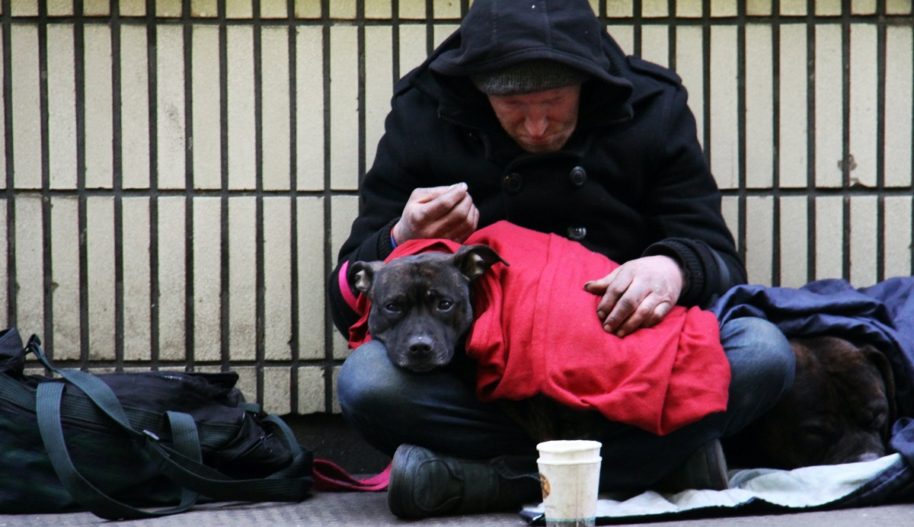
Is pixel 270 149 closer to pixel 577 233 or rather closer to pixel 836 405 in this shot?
pixel 577 233

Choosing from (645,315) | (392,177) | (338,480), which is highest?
(392,177)

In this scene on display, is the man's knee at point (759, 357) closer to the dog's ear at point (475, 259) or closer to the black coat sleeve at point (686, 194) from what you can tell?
the black coat sleeve at point (686, 194)

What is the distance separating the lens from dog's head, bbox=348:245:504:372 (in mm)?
3180

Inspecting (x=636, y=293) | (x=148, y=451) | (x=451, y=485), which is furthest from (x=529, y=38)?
(x=148, y=451)

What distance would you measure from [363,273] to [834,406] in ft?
4.10

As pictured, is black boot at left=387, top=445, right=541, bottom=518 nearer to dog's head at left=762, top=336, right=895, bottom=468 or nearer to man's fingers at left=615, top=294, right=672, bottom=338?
man's fingers at left=615, top=294, right=672, bottom=338

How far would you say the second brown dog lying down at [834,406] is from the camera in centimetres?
334

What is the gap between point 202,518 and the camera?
3238 millimetres

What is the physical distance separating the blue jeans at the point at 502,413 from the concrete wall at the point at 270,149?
2.54ft

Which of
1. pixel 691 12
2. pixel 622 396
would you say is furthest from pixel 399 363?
pixel 691 12

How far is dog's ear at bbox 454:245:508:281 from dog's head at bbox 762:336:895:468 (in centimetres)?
84

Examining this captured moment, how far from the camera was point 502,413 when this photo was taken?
3.29 meters

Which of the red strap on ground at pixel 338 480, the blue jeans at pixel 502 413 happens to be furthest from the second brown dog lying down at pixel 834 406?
the red strap on ground at pixel 338 480

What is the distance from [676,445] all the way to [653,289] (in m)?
0.38
